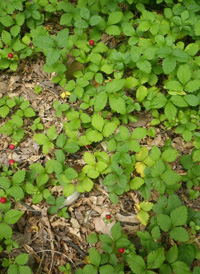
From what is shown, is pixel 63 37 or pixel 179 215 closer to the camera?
pixel 179 215

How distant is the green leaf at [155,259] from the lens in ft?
6.35

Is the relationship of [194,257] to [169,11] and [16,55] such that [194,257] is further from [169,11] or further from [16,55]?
[16,55]

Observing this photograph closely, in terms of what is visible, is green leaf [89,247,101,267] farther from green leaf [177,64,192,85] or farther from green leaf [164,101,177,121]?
green leaf [177,64,192,85]

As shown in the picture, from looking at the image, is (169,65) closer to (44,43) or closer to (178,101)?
(178,101)

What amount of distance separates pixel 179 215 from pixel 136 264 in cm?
57

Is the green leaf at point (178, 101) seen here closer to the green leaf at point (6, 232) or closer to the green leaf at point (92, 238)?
the green leaf at point (92, 238)

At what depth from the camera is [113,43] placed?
3.30 metres

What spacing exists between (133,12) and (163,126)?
1.87 m

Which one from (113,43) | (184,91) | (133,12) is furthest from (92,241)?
(133,12)

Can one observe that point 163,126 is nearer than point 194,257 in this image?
No

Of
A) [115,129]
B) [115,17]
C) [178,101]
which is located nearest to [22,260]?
[115,129]

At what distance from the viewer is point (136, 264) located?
1.96 m

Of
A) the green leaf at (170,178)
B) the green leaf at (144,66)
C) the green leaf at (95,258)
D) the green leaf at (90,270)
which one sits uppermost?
the green leaf at (144,66)

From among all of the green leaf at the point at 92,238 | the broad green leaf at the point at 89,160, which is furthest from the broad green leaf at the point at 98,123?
the green leaf at the point at 92,238
